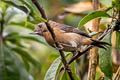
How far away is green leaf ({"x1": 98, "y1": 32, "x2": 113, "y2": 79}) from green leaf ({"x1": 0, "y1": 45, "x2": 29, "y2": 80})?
1.18 meters

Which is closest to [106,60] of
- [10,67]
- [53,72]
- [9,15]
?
[53,72]

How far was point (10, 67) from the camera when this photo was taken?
3227 millimetres

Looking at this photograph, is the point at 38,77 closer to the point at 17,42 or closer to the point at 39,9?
the point at 17,42

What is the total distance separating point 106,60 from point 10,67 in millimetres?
1387

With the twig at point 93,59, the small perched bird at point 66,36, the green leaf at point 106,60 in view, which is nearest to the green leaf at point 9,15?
the small perched bird at point 66,36

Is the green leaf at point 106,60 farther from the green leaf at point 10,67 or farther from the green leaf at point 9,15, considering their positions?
the green leaf at point 9,15

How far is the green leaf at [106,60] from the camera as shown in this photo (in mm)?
2020

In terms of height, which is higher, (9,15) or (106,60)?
(9,15)

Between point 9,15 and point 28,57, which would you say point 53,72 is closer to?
point 28,57

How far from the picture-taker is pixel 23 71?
124 inches

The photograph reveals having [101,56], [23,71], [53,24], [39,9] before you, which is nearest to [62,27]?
[53,24]

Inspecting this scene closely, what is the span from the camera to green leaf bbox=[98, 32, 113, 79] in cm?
202

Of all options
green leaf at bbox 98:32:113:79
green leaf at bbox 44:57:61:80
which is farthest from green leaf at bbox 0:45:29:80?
green leaf at bbox 98:32:113:79

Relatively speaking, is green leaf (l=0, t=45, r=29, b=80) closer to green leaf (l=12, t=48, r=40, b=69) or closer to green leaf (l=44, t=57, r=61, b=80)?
green leaf (l=12, t=48, r=40, b=69)
